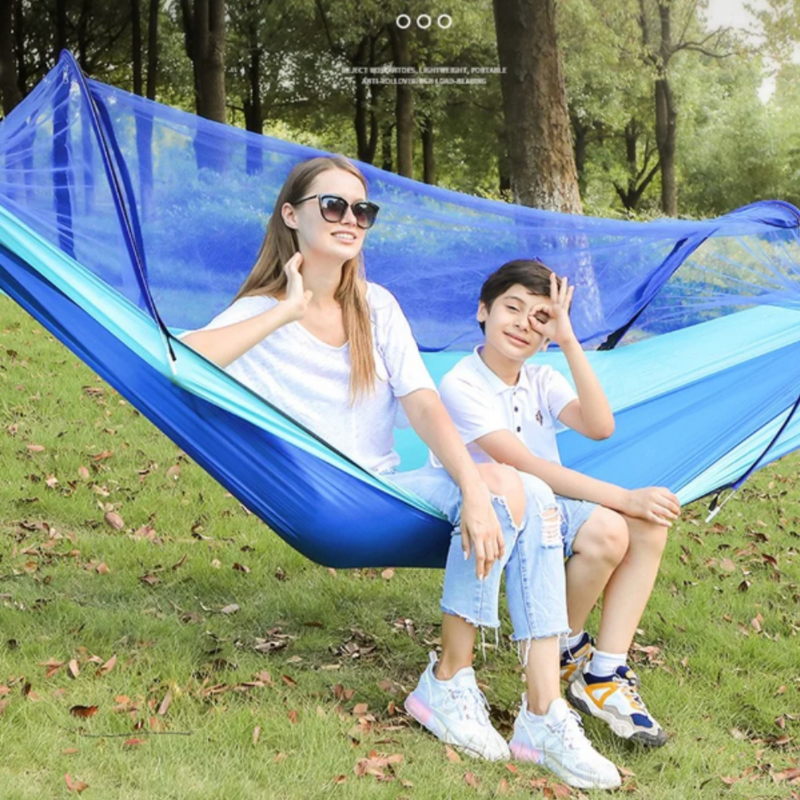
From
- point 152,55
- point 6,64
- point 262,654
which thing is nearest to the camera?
point 262,654

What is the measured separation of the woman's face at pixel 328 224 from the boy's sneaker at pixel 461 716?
0.94m

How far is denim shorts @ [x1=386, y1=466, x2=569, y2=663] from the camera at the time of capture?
219cm

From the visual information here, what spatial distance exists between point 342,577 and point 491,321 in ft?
3.92

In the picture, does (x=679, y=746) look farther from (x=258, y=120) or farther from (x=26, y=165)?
(x=258, y=120)

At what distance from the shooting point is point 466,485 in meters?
2.19

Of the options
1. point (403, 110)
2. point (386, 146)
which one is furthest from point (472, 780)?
point (386, 146)

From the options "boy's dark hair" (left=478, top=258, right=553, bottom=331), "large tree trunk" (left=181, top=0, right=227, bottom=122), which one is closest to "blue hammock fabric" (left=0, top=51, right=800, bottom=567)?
"boy's dark hair" (left=478, top=258, right=553, bottom=331)

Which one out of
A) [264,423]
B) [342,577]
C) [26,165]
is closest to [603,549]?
[264,423]

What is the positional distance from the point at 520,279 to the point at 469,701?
958 mm

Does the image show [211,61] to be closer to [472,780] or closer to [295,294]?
[295,294]

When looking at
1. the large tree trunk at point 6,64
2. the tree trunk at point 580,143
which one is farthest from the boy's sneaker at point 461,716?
the tree trunk at point 580,143

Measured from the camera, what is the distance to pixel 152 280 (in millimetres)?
3062

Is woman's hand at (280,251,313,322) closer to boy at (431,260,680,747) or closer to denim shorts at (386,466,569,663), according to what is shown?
boy at (431,260,680,747)

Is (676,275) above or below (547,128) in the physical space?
below
